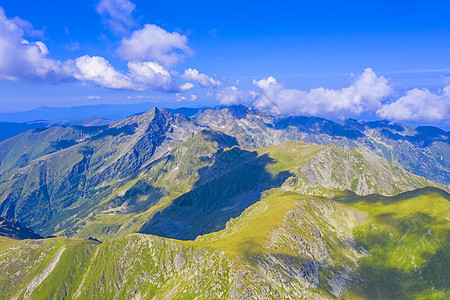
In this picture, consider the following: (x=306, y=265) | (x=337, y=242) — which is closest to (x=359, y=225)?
(x=337, y=242)

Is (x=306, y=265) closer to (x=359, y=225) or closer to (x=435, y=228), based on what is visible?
(x=359, y=225)

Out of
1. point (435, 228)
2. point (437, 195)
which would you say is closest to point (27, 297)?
point (435, 228)

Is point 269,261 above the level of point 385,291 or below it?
above

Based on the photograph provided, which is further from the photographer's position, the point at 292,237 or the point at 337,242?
the point at 337,242

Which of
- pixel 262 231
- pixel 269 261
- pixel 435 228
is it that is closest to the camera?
pixel 269 261

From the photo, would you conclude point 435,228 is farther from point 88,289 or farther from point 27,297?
point 27,297

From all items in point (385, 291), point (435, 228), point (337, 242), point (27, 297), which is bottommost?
point (27, 297)

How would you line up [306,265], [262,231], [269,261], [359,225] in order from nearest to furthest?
[269,261]
[306,265]
[262,231]
[359,225]
